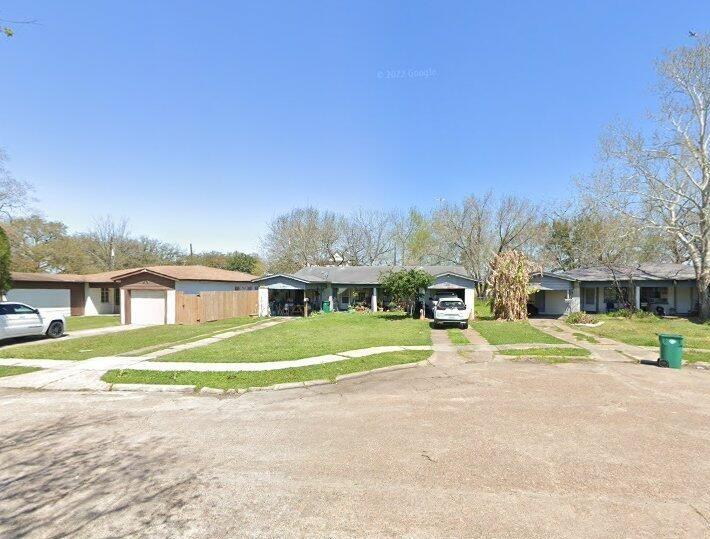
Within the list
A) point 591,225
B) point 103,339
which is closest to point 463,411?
point 103,339

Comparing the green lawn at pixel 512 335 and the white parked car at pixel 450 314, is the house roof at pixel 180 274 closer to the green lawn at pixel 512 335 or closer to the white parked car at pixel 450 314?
the white parked car at pixel 450 314

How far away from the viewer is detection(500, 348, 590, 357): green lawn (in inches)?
517

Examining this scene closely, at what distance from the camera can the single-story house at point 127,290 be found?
2500cm

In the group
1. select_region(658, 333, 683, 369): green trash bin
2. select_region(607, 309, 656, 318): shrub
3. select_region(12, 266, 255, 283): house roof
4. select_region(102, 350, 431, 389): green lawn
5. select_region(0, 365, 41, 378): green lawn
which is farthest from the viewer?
select_region(607, 309, 656, 318): shrub

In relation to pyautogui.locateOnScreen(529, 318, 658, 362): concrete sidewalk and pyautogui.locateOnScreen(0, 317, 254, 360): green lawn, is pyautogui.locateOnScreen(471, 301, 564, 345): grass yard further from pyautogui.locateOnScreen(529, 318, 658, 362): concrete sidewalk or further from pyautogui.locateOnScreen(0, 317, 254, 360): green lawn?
pyautogui.locateOnScreen(0, 317, 254, 360): green lawn

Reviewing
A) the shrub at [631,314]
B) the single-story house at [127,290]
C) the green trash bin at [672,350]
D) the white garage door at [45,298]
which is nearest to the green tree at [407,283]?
the single-story house at [127,290]

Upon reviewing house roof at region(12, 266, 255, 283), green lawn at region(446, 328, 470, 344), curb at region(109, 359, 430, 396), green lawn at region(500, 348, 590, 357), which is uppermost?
house roof at region(12, 266, 255, 283)

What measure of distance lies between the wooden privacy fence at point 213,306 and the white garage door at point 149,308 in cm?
132

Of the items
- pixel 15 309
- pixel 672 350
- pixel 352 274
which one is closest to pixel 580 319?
pixel 672 350

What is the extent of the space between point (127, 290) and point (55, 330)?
8.14m

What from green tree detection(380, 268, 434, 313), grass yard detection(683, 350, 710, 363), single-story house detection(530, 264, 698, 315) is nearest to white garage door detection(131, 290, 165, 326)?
green tree detection(380, 268, 434, 313)

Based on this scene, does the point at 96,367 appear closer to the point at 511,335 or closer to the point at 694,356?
the point at 511,335

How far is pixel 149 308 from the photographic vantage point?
25172mm

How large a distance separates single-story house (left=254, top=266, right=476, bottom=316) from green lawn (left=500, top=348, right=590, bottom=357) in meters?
14.3
